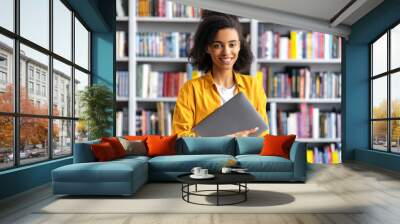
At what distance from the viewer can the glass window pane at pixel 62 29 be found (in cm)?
568

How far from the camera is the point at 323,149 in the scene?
24.3ft

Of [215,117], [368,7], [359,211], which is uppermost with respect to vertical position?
[368,7]

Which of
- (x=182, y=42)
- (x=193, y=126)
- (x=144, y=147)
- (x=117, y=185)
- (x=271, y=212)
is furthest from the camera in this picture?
(x=182, y=42)

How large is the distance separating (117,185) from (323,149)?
4235mm

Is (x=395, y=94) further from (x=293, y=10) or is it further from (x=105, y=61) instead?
(x=105, y=61)

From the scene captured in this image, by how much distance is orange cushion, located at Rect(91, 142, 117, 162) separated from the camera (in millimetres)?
4992

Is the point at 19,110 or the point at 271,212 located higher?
the point at 19,110

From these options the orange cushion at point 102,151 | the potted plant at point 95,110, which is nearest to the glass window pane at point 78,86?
the potted plant at point 95,110

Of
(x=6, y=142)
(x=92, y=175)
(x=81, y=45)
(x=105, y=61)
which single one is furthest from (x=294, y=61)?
(x=6, y=142)

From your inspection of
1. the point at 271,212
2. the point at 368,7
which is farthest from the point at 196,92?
the point at 271,212

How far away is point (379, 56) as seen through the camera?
7.42 meters

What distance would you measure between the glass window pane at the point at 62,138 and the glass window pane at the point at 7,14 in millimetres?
1596

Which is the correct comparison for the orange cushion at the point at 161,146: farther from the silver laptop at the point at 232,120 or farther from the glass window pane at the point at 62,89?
the glass window pane at the point at 62,89

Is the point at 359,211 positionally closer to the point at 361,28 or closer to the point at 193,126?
the point at 193,126
